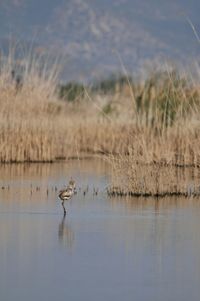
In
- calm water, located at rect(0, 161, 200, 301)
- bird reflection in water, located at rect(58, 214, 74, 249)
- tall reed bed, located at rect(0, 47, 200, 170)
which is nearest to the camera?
calm water, located at rect(0, 161, 200, 301)

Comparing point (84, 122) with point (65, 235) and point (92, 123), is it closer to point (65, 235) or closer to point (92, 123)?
point (92, 123)

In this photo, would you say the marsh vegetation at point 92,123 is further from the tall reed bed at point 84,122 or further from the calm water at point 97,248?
the calm water at point 97,248

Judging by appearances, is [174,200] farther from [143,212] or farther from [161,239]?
[161,239]

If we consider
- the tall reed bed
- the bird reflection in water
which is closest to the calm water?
the bird reflection in water

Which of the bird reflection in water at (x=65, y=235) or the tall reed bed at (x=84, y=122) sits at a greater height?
the tall reed bed at (x=84, y=122)

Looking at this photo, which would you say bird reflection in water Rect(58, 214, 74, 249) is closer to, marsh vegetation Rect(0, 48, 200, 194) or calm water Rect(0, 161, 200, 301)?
calm water Rect(0, 161, 200, 301)

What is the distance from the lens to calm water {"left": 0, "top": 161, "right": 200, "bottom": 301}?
339 inches

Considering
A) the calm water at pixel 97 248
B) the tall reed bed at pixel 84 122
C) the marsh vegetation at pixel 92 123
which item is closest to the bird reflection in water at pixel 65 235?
the calm water at pixel 97 248

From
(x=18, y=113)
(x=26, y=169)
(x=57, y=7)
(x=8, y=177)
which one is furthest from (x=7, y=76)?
(x=57, y=7)

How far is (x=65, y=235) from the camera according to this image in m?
10.9

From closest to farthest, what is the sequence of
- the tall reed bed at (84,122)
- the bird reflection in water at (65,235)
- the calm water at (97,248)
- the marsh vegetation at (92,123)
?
the calm water at (97,248), the bird reflection in water at (65,235), the marsh vegetation at (92,123), the tall reed bed at (84,122)

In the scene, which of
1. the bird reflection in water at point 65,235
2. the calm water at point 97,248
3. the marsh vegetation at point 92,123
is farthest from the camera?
the marsh vegetation at point 92,123

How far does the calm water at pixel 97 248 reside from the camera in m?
8.62

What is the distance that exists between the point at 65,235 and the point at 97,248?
30.4 inches
